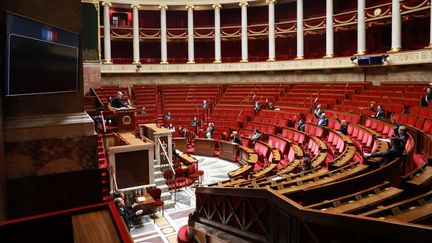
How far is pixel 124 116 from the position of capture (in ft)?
36.0

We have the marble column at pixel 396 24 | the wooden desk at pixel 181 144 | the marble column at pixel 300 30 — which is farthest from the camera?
the marble column at pixel 300 30

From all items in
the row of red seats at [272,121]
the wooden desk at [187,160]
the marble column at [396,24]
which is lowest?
the wooden desk at [187,160]

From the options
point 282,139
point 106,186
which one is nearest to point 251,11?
point 282,139

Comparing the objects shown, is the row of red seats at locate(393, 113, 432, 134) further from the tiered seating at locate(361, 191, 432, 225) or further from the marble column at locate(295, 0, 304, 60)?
the marble column at locate(295, 0, 304, 60)

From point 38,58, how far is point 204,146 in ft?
42.9

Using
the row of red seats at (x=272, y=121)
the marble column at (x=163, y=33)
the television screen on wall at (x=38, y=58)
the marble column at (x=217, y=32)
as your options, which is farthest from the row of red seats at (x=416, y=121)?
the marble column at (x=163, y=33)

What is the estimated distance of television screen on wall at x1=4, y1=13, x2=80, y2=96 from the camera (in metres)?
2.72

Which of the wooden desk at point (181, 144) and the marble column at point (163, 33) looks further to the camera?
the marble column at point (163, 33)

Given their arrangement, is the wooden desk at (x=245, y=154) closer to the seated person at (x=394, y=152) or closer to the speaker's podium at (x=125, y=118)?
the speaker's podium at (x=125, y=118)

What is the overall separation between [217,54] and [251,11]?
5.18 m

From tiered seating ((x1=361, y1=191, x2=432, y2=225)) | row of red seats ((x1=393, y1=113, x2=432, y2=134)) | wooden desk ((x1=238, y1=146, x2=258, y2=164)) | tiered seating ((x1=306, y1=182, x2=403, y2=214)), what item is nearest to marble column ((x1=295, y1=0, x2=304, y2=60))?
wooden desk ((x1=238, y1=146, x2=258, y2=164))

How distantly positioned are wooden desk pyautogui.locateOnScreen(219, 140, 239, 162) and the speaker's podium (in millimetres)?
4695

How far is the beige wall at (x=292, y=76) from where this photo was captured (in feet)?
54.1

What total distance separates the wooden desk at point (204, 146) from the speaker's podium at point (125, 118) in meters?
5.17
